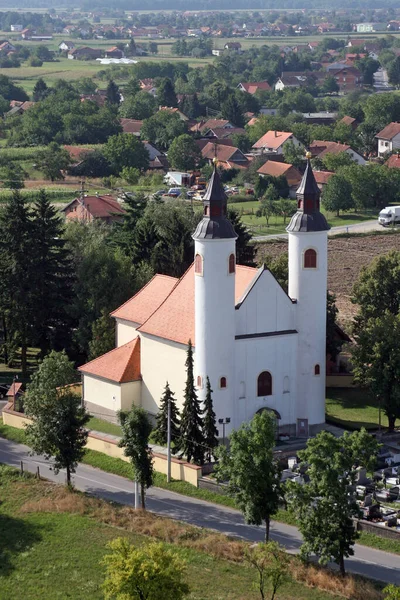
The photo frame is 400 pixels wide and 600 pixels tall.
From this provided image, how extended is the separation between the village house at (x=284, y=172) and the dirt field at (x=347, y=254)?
1454 cm

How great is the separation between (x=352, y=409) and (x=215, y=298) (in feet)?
25.5

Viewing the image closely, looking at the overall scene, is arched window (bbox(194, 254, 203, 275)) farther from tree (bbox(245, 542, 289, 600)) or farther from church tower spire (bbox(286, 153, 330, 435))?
tree (bbox(245, 542, 289, 600))

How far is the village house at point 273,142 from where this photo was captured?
10956 centimetres

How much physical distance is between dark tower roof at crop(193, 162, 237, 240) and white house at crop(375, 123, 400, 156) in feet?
239

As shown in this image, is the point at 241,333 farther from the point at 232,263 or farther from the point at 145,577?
the point at 145,577

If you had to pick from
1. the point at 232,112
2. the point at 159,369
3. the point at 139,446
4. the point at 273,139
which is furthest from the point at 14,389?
the point at 232,112

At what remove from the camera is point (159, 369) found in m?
45.0

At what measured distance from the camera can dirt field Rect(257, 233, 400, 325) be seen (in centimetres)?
6644

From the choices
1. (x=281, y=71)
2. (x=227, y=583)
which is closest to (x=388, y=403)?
(x=227, y=583)

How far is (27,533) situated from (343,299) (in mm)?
30266

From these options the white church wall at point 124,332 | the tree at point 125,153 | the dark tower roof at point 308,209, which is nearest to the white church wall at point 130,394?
the white church wall at point 124,332

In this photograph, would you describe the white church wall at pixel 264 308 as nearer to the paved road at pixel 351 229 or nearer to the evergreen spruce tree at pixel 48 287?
the evergreen spruce tree at pixel 48 287

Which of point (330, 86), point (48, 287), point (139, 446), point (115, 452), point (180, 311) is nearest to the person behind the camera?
point (139, 446)

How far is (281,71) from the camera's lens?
194375 millimetres
